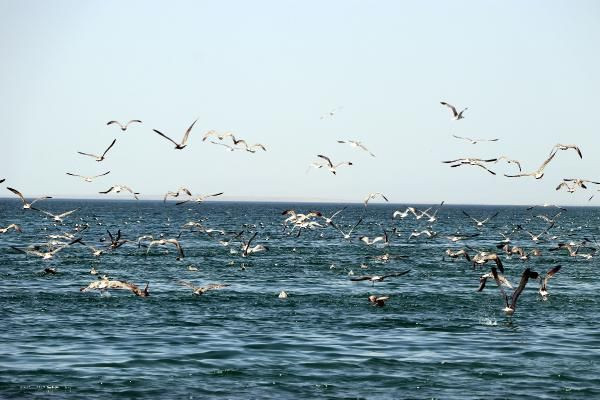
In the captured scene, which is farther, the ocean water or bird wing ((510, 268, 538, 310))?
the ocean water

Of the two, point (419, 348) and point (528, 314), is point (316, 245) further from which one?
point (419, 348)

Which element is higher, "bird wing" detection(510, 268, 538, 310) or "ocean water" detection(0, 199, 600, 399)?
"bird wing" detection(510, 268, 538, 310)

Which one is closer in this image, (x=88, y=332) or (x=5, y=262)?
(x=88, y=332)

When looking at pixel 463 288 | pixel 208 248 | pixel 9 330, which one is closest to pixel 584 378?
pixel 9 330

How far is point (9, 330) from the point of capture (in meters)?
33.8

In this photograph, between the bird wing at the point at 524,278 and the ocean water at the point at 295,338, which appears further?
the ocean water at the point at 295,338

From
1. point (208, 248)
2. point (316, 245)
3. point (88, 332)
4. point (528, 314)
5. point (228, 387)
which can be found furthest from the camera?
point (316, 245)

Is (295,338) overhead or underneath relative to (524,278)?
underneath

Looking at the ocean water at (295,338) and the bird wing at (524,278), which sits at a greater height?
the bird wing at (524,278)

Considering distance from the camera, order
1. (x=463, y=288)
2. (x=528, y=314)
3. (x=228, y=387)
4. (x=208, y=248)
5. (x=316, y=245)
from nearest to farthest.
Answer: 1. (x=228, y=387)
2. (x=528, y=314)
3. (x=463, y=288)
4. (x=208, y=248)
5. (x=316, y=245)

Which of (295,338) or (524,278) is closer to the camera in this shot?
(524,278)

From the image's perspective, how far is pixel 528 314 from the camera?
1545 inches

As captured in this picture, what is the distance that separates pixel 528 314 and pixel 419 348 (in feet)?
33.4

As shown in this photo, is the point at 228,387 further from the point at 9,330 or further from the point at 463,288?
the point at 463,288
